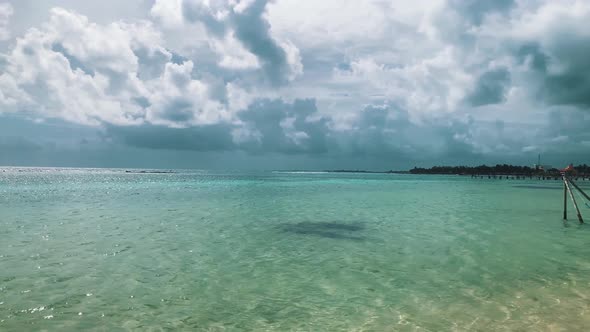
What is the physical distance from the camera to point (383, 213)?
31125 mm

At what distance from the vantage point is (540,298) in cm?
1040

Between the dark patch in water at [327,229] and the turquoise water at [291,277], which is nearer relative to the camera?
the turquoise water at [291,277]

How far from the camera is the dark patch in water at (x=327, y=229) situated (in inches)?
801

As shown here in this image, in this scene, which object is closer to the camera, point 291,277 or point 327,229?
point 291,277

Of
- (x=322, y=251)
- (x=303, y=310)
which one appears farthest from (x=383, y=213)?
(x=303, y=310)

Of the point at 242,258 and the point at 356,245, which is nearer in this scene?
the point at 242,258

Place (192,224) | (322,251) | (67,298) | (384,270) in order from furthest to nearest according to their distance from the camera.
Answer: (192,224), (322,251), (384,270), (67,298)

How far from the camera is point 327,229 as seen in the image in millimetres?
22672

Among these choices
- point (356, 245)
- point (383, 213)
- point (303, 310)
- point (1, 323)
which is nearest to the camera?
point (1, 323)

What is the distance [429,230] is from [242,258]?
12.9 metres

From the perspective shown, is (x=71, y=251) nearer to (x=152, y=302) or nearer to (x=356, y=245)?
(x=152, y=302)

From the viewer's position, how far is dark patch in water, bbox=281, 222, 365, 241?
20.3 metres

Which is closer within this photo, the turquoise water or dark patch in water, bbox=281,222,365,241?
the turquoise water

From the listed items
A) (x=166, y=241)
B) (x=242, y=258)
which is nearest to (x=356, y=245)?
(x=242, y=258)
